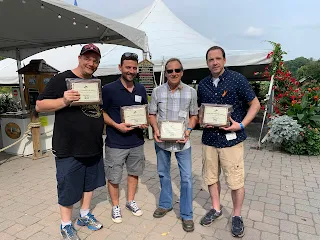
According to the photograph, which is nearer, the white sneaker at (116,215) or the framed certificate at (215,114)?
the framed certificate at (215,114)

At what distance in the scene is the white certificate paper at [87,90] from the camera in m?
2.27

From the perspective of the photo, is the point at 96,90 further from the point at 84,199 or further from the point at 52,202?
the point at 52,202

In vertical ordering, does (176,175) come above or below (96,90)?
below

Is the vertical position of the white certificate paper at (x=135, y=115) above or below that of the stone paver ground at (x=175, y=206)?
above

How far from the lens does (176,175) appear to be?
4.61m

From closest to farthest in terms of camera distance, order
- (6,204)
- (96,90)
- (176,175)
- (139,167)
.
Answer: (96,90)
(139,167)
(6,204)
(176,175)

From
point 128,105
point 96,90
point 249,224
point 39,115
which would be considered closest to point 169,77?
point 128,105

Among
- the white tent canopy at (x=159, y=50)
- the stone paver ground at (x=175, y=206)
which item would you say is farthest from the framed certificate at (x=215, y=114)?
the white tent canopy at (x=159, y=50)

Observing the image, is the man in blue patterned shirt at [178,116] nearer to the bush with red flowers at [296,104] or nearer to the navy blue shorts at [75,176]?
the navy blue shorts at [75,176]

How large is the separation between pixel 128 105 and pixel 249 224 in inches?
78.3

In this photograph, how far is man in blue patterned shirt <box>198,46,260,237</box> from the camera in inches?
101

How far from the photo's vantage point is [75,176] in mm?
2521

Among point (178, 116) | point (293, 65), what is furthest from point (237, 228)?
Result: point (293, 65)

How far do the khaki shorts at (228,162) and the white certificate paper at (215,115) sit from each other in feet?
1.06
